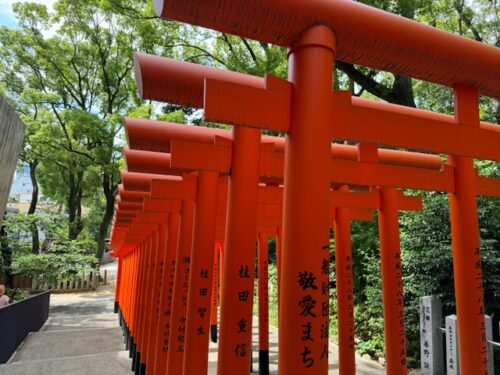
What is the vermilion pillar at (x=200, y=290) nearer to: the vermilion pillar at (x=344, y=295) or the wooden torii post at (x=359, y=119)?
the wooden torii post at (x=359, y=119)

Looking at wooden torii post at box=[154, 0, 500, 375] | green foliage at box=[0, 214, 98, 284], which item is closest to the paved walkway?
green foliage at box=[0, 214, 98, 284]

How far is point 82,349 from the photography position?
33.0 ft

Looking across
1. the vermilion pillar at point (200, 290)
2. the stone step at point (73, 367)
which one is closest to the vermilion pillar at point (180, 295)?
the vermilion pillar at point (200, 290)

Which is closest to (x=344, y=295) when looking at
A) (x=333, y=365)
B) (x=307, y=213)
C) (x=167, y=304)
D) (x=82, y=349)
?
(x=167, y=304)

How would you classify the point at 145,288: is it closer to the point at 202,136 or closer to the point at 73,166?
the point at 202,136

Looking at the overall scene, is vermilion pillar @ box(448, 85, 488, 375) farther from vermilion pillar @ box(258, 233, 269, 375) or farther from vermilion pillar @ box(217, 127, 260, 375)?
vermilion pillar @ box(258, 233, 269, 375)

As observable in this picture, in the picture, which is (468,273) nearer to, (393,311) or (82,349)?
(393,311)

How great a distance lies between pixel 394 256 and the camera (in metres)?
4.73

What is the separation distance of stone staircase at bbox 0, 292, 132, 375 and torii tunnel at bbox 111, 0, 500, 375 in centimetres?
403

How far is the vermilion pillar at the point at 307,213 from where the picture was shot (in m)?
2.21

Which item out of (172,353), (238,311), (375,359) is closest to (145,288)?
(172,353)

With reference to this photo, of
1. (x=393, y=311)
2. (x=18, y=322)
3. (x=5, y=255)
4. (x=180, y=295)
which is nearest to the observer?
(x=393, y=311)

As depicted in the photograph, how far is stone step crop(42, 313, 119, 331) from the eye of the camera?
13.7m

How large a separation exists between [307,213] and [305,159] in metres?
0.31
